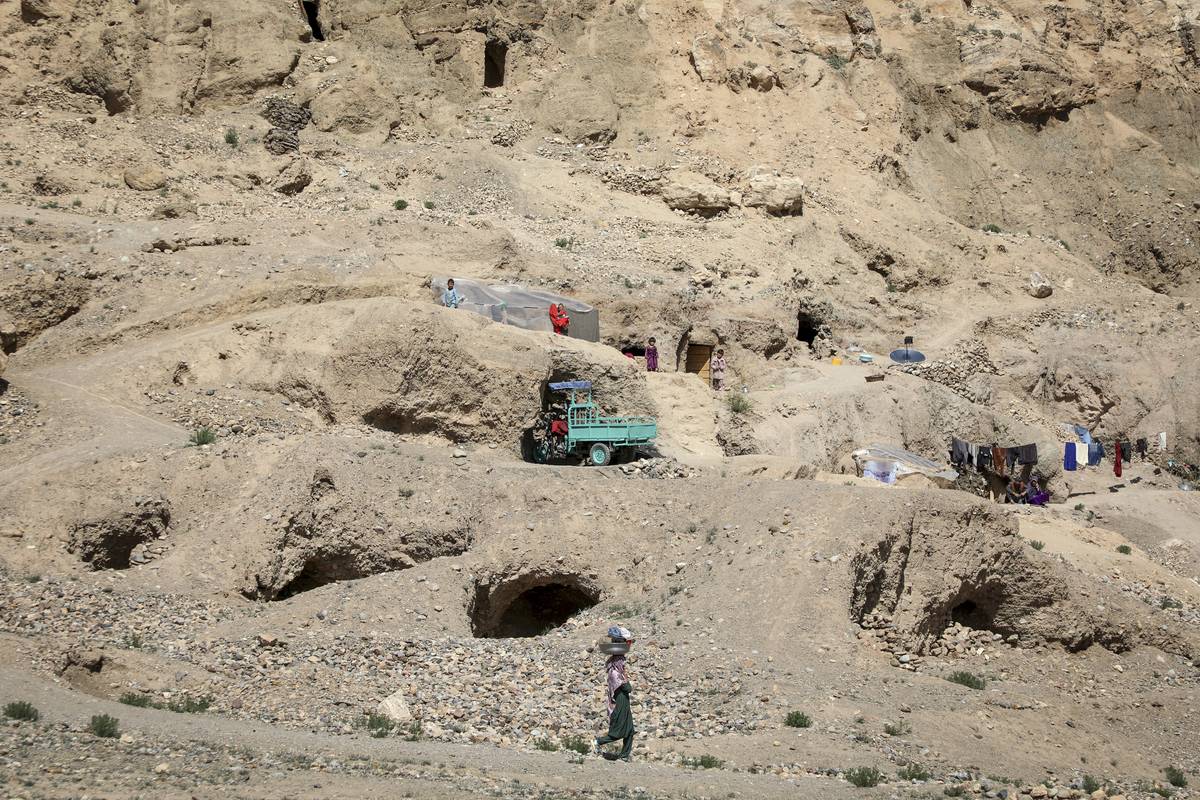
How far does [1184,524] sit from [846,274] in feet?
32.6

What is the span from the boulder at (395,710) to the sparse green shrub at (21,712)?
3.57 metres

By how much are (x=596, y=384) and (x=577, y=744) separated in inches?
427

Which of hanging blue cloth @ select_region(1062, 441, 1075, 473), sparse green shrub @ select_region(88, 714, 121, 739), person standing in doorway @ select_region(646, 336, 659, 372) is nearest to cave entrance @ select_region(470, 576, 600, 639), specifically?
sparse green shrub @ select_region(88, 714, 121, 739)

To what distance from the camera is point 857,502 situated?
717 inches

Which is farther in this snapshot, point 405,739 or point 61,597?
point 61,597

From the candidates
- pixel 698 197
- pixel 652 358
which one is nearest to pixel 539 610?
pixel 652 358

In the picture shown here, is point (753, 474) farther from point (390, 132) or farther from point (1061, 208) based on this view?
point (1061, 208)

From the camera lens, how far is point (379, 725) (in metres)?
13.0

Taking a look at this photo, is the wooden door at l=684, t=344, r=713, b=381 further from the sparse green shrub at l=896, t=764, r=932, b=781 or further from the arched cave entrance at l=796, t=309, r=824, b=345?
the sparse green shrub at l=896, t=764, r=932, b=781

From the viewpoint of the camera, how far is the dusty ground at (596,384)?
45.8ft

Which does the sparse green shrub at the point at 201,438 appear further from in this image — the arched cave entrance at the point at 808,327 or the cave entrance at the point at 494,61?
the cave entrance at the point at 494,61

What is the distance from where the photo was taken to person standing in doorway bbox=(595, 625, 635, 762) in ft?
40.7

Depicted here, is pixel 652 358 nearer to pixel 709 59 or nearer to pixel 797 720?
pixel 709 59

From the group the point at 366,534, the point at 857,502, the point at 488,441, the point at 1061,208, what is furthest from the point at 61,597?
the point at 1061,208
